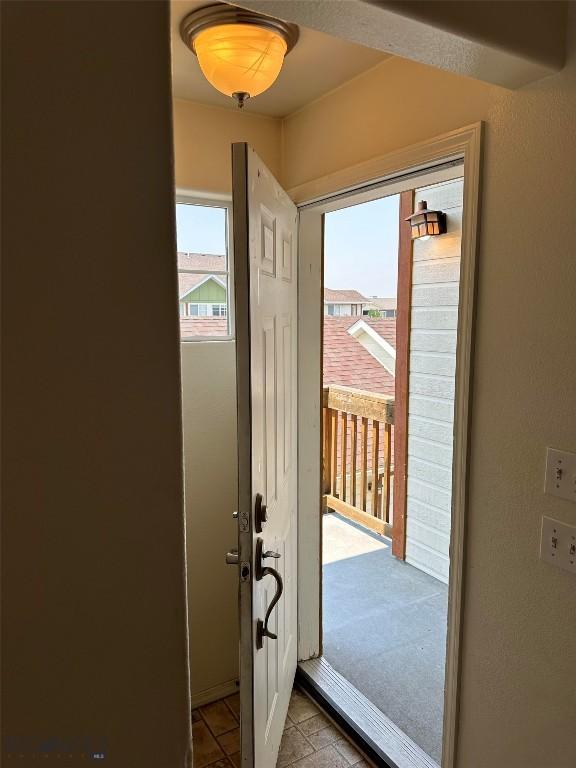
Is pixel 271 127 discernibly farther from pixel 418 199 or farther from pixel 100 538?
pixel 100 538

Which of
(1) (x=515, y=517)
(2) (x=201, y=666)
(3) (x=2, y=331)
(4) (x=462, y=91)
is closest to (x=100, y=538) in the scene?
(3) (x=2, y=331)

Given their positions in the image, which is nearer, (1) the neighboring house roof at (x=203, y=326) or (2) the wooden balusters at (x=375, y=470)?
(1) the neighboring house roof at (x=203, y=326)

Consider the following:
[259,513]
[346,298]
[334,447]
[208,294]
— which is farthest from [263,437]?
[346,298]

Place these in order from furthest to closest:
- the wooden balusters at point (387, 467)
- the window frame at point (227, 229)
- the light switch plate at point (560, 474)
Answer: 1. the wooden balusters at point (387, 467)
2. the window frame at point (227, 229)
3. the light switch plate at point (560, 474)

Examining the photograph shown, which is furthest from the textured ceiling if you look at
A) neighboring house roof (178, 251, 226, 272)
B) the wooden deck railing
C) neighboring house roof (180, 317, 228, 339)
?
the wooden deck railing

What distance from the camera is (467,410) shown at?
4.39 feet

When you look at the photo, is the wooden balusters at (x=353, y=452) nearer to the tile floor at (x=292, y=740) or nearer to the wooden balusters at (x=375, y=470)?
the wooden balusters at (x=375, y=470)

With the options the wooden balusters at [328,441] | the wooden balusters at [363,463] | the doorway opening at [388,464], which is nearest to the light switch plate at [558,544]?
the doorway opening at [388,464]

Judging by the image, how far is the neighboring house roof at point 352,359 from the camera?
423 centimetres

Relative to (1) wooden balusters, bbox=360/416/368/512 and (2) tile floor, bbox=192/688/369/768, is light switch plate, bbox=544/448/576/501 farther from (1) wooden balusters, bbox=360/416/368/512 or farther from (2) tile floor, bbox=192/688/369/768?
(1) wooden balusters, bbox=360/416/368/512

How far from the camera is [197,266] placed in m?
2.03

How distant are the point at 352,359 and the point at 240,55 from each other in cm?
325

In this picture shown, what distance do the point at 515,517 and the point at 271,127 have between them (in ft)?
5.68

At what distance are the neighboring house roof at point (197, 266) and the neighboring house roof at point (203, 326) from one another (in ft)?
0.37
